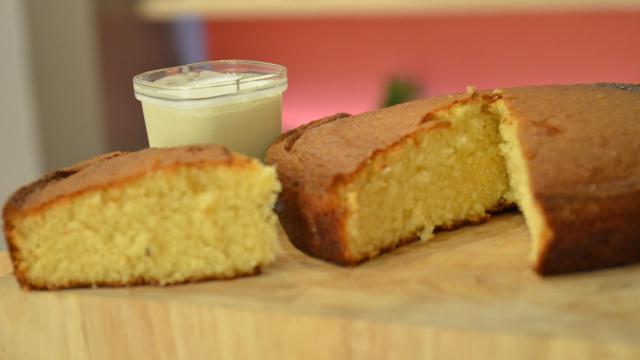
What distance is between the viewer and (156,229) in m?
1.45

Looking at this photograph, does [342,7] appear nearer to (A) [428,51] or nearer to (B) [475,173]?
(A) [428,51]

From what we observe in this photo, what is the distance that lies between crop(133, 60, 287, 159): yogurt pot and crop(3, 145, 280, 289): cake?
12.4 inches

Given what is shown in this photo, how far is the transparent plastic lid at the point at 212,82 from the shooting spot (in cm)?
177

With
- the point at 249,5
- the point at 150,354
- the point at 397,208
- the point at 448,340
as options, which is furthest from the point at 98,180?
the point at 249,5

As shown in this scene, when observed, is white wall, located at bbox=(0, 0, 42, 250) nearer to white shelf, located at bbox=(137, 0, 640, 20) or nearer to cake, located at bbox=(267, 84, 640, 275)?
white shelf, located at bbox=(137, 0, 640, 20)

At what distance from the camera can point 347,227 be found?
150 cm

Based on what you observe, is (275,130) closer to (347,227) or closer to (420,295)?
(347,227)

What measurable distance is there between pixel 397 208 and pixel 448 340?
0.47 metres

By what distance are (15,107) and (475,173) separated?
270cm

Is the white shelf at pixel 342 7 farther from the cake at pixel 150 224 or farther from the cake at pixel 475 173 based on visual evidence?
the cake at pixel 150 224

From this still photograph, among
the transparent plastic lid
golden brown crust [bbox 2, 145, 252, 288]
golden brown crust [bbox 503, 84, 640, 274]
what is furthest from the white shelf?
golden brown crust [bbox 2, 145, 252, 288]

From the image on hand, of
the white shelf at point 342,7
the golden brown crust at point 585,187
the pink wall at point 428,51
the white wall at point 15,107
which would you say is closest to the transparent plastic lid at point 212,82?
the golden brown crust at point 585,187

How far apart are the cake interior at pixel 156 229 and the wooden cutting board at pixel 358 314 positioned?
0.04m

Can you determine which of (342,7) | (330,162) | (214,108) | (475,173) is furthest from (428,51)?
(330,162)
